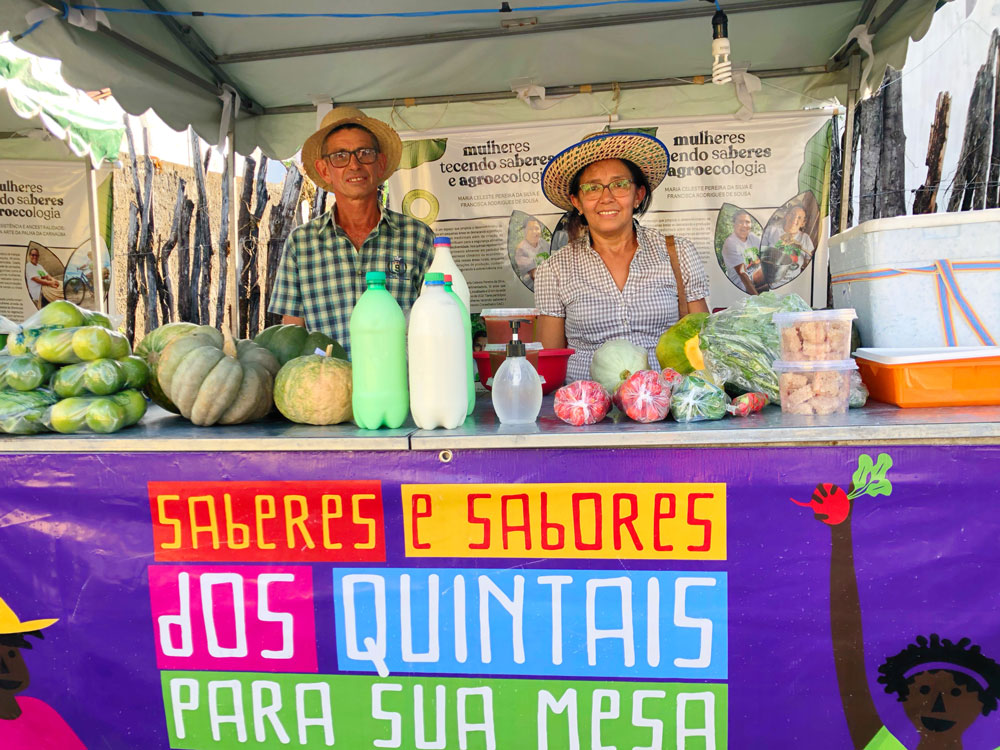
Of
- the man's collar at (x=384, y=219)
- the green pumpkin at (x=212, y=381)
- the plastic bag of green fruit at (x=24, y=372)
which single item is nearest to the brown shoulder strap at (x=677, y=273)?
the man's collar at (x=384, y=219)

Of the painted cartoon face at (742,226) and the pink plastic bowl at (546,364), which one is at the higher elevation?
the painted cartoon face at (742,226)

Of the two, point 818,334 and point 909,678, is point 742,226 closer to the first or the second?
point 818,334

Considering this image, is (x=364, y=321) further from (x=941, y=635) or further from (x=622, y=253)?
(x=622, y=253)

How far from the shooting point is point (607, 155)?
312cm

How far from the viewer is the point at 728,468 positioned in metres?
1.59

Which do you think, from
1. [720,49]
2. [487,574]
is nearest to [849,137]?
[720,49]

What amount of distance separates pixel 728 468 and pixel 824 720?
679mm

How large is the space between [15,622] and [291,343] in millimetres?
1118

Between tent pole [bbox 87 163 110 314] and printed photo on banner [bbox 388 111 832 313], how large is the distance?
2.15 m

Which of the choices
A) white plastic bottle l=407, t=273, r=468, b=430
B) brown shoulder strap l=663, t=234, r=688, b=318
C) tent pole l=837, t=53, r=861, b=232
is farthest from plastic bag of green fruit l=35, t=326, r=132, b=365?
tent pole l=837, t=53, r=861, b=232

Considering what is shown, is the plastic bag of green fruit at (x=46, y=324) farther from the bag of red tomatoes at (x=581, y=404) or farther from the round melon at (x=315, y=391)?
the bag of red tomatoes at (x=581, y=404)

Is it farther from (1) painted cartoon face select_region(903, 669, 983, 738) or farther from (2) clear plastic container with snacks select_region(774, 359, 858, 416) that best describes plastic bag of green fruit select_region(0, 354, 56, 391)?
(1) painted cartoon face select_region(903, 669, 983, 738)

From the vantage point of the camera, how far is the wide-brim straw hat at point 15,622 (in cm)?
181

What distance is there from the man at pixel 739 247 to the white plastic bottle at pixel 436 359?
2.97m
